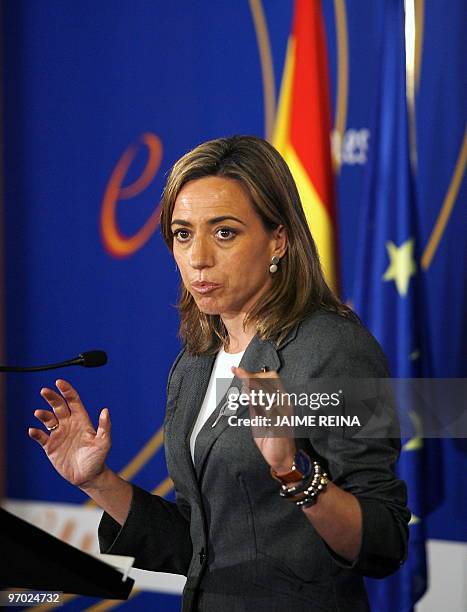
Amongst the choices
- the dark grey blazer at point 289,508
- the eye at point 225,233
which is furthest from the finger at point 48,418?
the eye at point 225,233

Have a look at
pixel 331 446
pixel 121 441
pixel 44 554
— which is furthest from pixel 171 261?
pixel 44 554

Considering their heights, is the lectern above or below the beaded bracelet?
below

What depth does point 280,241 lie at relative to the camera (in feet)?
6.10

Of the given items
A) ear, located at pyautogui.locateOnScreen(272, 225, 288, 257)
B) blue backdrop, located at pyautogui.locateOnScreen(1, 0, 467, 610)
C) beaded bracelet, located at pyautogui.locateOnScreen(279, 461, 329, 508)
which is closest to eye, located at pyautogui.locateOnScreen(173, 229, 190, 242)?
ear, located at pyautogui.locateOnScreen(272, 225, 288, 257)

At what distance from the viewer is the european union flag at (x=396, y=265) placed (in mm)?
2926

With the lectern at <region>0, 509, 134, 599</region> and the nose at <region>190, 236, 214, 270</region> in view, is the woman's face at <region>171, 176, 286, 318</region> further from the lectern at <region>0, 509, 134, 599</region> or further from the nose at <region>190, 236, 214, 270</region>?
the lectern at <region>0, 509, 134, 599</region>

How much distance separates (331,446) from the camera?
1.63 m

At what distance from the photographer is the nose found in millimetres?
1784

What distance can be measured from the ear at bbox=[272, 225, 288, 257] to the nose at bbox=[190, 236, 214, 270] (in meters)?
0.14

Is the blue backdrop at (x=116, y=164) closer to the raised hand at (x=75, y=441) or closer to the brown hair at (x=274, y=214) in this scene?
the brown hair at (x=274, y=214)

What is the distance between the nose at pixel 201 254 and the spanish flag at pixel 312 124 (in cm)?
138

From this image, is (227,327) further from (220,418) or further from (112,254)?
(112,254)

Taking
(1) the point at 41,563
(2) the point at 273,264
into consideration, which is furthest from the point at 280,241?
(1) the point at 41,563

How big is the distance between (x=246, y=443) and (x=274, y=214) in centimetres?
47
